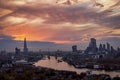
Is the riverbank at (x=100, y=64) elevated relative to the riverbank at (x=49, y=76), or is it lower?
lower

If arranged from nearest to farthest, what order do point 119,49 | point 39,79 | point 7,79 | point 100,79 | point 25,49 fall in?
1. point 7,79
2. point 39,79
3. point 100,79
4. point 119,49
5. point 25,49

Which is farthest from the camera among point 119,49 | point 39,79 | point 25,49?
point 25,49

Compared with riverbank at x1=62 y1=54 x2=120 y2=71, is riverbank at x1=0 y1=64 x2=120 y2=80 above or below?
above

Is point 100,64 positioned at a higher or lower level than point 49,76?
lower

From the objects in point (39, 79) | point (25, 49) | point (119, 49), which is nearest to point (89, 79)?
point (39, 79)

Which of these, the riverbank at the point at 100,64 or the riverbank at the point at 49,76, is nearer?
the riverbank at the point at 49,76

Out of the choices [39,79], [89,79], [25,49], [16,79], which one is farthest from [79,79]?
[25,49]

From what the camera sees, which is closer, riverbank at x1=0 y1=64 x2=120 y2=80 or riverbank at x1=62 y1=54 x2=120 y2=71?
riverbank at x1=0 y1=64 x2=120 y2=80

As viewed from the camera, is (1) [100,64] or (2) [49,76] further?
(1) [100,64]

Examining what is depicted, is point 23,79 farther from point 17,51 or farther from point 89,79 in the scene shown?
point 17,51

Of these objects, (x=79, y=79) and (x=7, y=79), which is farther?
(x=79, y=79)
